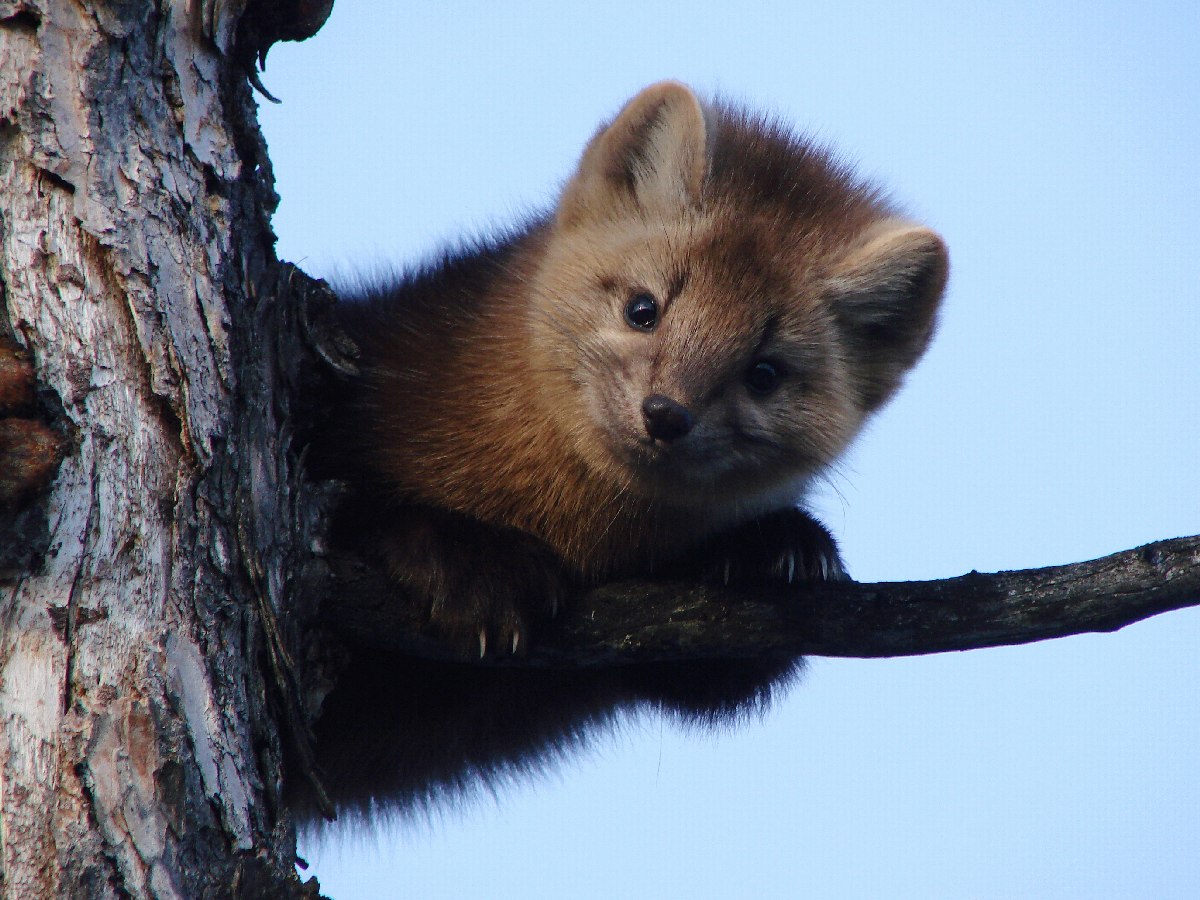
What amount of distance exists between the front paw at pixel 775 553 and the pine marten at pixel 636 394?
1cm

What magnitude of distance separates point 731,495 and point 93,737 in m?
2.45

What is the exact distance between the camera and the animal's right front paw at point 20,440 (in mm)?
2992

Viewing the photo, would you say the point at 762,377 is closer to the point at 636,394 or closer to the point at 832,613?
the point at 636,394

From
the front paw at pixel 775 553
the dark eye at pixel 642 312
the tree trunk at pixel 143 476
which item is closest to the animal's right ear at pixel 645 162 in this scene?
the dark eye at pixel 642 312

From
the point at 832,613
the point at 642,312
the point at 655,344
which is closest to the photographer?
the point at 832,613

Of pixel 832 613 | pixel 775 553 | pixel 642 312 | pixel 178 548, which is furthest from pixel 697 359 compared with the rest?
pixel 178 548

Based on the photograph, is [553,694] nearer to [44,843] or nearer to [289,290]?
[289,290]

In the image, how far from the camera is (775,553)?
14.8ft

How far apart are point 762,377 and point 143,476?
7.26ft

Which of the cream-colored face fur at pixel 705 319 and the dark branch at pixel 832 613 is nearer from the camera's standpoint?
the dark branch at pixel 832 613

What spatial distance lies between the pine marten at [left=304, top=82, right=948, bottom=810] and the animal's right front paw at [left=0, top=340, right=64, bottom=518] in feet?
4.39

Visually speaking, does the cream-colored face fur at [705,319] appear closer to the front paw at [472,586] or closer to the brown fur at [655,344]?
the brown fur at [655,344]

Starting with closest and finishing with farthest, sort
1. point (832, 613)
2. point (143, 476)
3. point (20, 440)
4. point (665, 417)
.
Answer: point (20, 440) < point (143, 476) < point (832, 613) < point (665, 417)

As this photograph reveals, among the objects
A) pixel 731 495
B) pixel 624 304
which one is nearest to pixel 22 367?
pixel 624 304
